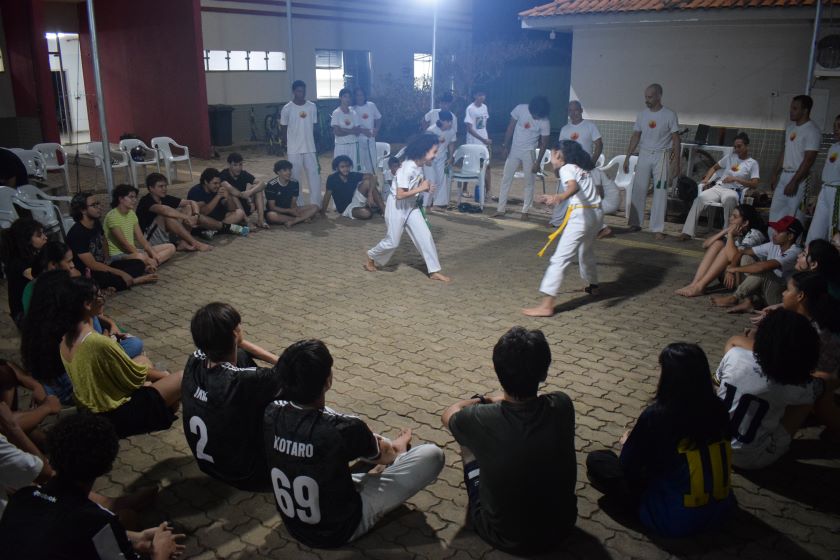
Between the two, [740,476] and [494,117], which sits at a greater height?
[494,117]

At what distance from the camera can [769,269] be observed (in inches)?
261

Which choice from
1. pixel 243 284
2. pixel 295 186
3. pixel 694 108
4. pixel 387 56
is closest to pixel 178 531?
pixel 243 284

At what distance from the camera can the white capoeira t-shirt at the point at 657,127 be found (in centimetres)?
961

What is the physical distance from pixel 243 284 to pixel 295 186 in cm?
308

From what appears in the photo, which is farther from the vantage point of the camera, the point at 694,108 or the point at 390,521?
the point at 694,108

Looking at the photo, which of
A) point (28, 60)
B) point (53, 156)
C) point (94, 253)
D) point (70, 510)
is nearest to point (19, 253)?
point (94, 253)

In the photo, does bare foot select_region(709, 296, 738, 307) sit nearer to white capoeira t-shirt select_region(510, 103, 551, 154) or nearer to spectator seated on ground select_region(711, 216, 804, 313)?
spectator seated on ground select_region(711, 216, 804, 313)

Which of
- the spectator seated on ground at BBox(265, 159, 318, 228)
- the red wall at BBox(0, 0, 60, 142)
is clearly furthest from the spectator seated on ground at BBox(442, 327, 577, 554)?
the red wall at BBox(0, 0, 60, 142)

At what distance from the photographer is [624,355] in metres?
6.01

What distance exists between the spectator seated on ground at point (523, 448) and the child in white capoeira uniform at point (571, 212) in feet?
11.8

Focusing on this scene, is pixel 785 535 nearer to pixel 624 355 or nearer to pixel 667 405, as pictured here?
pixel 667 405

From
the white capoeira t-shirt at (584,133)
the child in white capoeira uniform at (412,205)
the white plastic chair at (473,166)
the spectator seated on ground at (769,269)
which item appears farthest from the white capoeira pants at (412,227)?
the white plastic chair at (473,166)

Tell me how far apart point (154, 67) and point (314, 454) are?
16908 millimetres

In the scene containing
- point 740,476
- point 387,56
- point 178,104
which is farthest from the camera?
point 387,56
